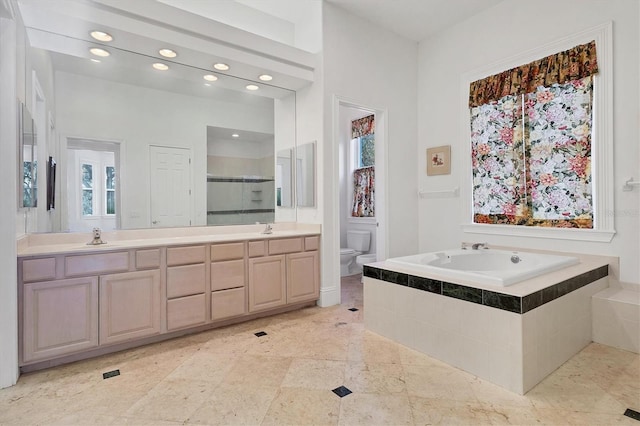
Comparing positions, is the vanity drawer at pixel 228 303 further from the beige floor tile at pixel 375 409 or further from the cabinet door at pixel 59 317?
the beige floor tile at pixel 375 409

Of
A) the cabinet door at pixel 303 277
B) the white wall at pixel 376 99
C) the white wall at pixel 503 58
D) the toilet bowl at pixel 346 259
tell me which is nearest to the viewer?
the white wall at pixel 503 58

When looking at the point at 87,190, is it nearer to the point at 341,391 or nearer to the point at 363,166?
the point at 341,391

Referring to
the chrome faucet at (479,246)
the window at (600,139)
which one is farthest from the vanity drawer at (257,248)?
the window at (600,139)

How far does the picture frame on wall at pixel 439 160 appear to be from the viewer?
3.99 metres

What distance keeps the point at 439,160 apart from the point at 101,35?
3495 millimetres

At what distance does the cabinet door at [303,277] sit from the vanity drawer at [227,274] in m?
0.50

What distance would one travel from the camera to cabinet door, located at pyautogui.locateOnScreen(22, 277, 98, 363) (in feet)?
6.81

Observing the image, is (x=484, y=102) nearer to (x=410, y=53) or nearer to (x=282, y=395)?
(x=410, y=53)

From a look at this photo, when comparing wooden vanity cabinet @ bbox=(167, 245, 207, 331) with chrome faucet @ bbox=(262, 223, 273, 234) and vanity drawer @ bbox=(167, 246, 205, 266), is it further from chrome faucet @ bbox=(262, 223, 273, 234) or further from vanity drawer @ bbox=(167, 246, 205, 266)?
chrome faucet @ bbox=(262, 223, 273, 234)

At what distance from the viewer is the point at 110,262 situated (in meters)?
2.34

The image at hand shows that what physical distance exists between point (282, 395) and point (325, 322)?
1.19 meters

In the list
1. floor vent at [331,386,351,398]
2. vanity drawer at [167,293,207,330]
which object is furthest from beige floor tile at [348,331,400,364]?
vanity drawer at [167,293,207,330]

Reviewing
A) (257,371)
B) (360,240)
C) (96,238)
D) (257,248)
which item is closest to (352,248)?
(360,240)

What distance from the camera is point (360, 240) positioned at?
16.8ft
